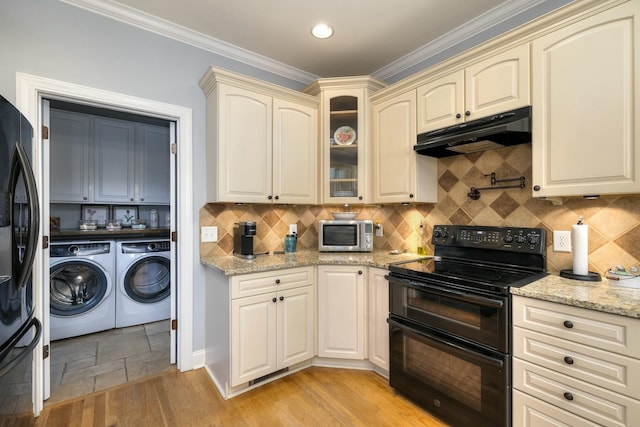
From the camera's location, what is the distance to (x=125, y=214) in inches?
158

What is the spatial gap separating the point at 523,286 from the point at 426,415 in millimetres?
1008

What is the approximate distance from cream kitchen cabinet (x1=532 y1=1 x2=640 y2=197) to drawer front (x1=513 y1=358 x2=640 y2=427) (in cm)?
89

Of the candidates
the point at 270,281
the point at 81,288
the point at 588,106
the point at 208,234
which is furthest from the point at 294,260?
the point at 81,288

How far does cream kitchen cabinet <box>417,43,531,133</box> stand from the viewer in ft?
5.65

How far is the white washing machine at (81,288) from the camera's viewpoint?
112 inches

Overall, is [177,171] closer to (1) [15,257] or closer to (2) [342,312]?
(1) [15,257]

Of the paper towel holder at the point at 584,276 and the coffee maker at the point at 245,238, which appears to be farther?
the coffee maker at the point at 245,238

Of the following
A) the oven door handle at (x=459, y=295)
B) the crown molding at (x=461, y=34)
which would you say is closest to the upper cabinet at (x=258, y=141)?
the crown molding at (x=461, y=34)

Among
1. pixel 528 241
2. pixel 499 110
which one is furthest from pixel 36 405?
pixel 499 110

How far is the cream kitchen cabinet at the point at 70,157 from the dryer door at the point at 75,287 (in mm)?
931

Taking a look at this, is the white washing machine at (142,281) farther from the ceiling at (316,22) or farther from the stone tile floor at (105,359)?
the ceiling at (316,22)

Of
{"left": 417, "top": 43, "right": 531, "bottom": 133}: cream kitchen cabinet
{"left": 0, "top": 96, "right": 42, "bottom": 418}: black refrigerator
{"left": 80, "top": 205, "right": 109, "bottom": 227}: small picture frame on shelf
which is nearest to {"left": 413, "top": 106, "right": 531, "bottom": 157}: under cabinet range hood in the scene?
{"left": 417, "top": 43, "right": 531, "bottom": 133}: cream kitchen cabinet

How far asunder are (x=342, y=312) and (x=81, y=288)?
8.71 ft

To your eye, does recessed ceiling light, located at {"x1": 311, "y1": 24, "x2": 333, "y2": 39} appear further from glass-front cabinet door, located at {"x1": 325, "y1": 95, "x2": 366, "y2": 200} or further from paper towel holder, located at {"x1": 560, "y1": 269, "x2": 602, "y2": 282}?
paper towel holder, located at {"x1": 560, "y1": 269, "x2": 602, "y2": 282}
